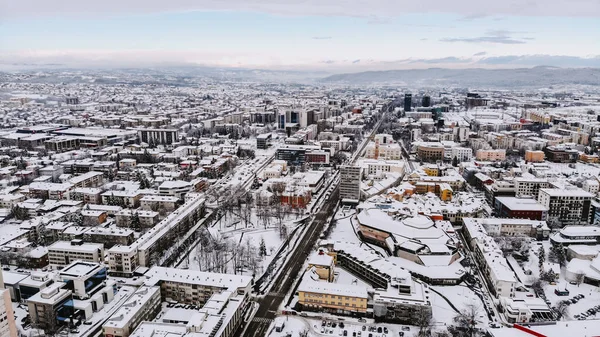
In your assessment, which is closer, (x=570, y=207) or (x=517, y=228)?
(x=517, y=228)

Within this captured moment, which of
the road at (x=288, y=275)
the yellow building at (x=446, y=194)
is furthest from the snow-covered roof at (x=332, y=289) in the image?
the yellow building at (x=446, y=194)

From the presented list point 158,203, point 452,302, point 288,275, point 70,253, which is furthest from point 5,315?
point 158,203

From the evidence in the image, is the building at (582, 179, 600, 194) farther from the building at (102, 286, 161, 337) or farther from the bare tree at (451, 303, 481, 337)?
the building at (102, 286, 161, 337)

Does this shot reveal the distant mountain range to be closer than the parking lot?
No

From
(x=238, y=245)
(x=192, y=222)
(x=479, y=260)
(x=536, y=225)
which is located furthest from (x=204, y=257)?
(x=536, y=225)

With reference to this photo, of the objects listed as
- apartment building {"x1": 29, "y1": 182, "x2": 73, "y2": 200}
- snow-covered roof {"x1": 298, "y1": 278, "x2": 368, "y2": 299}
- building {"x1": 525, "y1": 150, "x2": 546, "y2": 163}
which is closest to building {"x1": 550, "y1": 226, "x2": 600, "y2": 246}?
snow-covered roof {"x1": 298, "y1": 278, "x2": 368, "y2": 299}

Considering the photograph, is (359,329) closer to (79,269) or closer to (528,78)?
(79,269)
